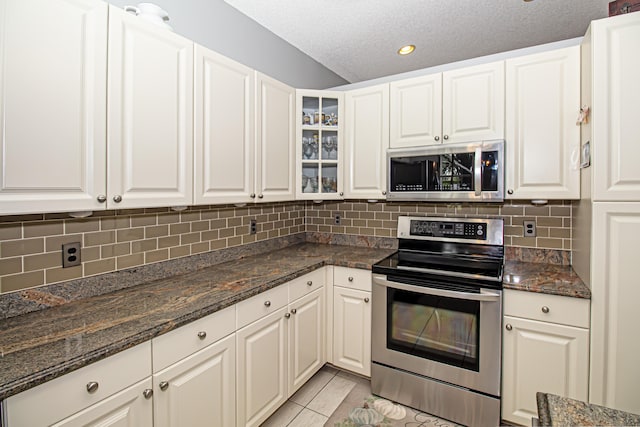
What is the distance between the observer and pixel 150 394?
1.19 meters

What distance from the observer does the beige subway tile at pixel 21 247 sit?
4.21 feet

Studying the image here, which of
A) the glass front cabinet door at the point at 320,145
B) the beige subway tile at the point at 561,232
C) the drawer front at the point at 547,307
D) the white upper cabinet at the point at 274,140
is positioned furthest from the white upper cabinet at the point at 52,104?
the beige subway tile at the point at 561,232

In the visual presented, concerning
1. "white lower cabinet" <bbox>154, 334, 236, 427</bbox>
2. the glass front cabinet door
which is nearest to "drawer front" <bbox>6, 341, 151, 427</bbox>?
"white lower cabinet" <bbox>154, 334, 236, 427</bbox>

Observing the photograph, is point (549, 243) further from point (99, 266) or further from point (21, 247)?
point (21, 247)

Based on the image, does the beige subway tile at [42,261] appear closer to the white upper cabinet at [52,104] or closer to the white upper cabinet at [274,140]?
the white upper cabinet at [52,104]

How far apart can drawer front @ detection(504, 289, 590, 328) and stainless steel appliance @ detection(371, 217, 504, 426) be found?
0.08m

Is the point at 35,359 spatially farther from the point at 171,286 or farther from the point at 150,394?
the point at 171,286

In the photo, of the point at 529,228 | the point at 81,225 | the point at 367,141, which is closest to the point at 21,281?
the point at 81,225

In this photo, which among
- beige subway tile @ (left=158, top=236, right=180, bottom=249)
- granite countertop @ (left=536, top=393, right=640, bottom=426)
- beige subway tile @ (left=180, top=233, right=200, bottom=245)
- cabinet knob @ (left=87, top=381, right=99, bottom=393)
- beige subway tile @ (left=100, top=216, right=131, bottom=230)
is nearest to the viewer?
granite countertop @ (left=536, top=393, right=640, bottom=426)

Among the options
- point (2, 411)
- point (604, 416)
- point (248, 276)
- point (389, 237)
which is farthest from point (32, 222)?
point (389, 237)

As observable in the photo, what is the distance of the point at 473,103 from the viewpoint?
6.94 feet

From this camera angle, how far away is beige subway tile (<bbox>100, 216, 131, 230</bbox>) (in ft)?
5.21

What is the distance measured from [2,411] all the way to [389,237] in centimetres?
240

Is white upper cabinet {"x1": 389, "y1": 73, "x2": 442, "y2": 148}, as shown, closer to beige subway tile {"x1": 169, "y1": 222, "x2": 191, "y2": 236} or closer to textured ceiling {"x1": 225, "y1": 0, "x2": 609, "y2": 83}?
textured ceiling {"x1": 225, "y1": 0, "x2": 609, "y2": 83}
